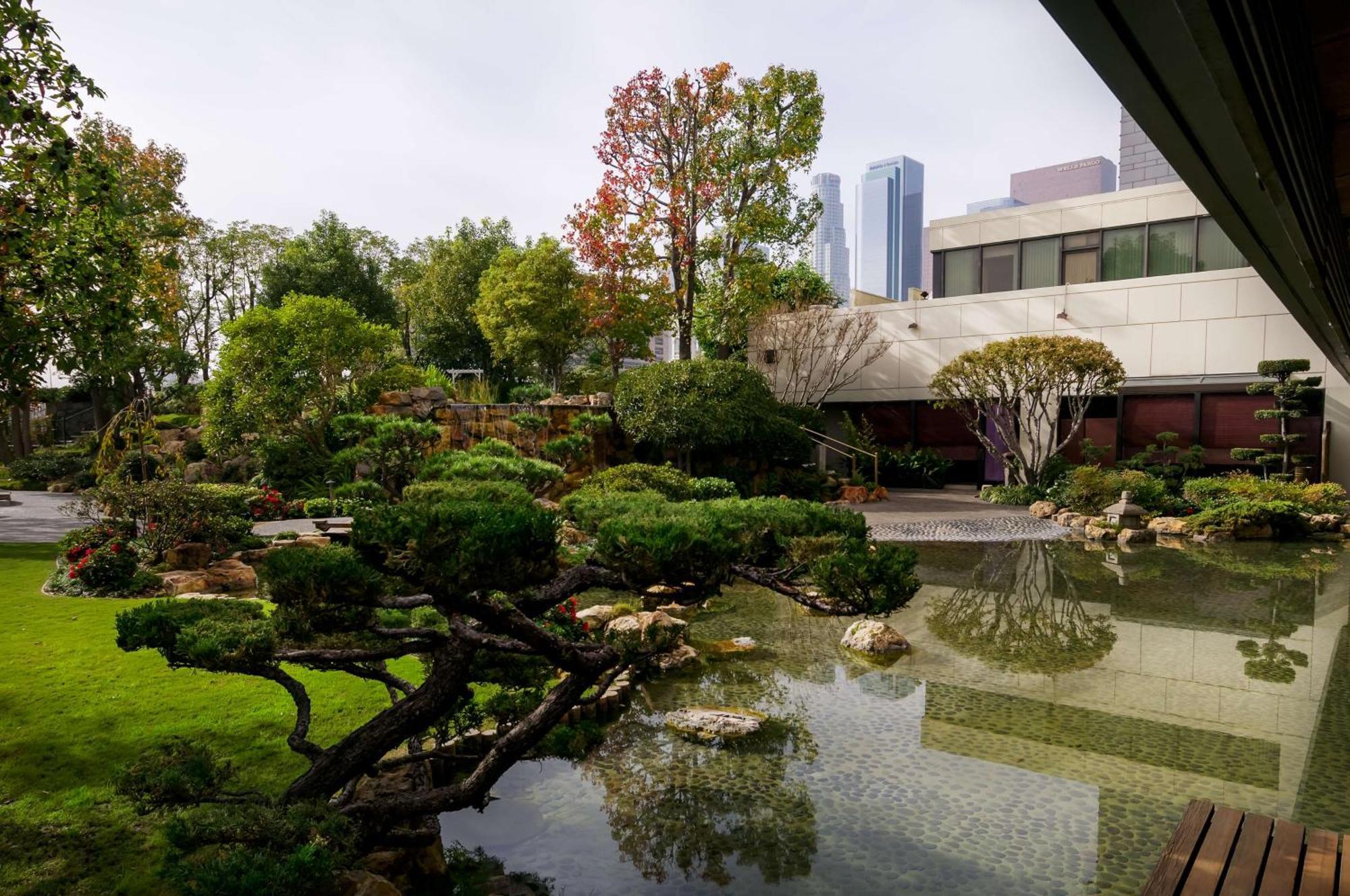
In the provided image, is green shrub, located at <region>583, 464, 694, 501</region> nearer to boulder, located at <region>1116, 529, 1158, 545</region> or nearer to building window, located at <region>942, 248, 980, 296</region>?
boulder, located at <region>1116, 529, 1158, 545</region>

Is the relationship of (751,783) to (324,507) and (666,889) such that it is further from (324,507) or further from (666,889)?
(324,507)

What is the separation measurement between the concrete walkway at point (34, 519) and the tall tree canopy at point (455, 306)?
13.6m

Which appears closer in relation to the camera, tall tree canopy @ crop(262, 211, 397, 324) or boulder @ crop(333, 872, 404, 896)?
boulder @ crop(333, 872, 404, 896)

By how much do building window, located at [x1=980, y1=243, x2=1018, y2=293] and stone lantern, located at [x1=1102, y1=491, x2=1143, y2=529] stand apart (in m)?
8.26

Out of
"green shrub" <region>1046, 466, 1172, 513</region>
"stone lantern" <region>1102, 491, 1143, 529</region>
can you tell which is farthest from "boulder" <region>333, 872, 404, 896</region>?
"green shrub" <region>1046, 466, 1172, 513</region>

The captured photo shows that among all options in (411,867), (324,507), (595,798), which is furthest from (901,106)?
(324,507)

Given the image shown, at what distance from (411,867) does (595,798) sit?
130 centimetres

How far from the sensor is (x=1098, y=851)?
431 centimetres

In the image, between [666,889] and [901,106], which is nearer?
[666,889]

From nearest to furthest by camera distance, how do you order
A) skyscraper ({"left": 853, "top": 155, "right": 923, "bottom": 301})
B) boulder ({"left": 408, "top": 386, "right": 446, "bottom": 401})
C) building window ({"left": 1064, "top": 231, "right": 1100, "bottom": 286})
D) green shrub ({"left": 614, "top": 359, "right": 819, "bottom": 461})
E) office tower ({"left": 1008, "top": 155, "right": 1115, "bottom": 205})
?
boulder ({"left": 408, "top": 386, "right": 446, "bottom": 401}) → green shrub ({"left": 614, "top": 359, "right": 819, "bottom": 461}) → building window ({"left": 1064, "top": 231, "right": 1100, "bottom": 286}) → office tower ({"left": 1008, "top": 155, "right": 1115, "bottom": 205}) → skyscraper ({"left": 853, "top": 155, "right": 923, "bottom": 301})

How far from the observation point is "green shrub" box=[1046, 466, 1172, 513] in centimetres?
1633

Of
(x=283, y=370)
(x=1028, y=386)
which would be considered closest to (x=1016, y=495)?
(x=1028, y=386)

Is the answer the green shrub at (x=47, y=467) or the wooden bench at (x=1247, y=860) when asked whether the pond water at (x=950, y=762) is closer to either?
the wooden bench at (x=1247, y=860)

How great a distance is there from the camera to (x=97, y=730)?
5121 mm
